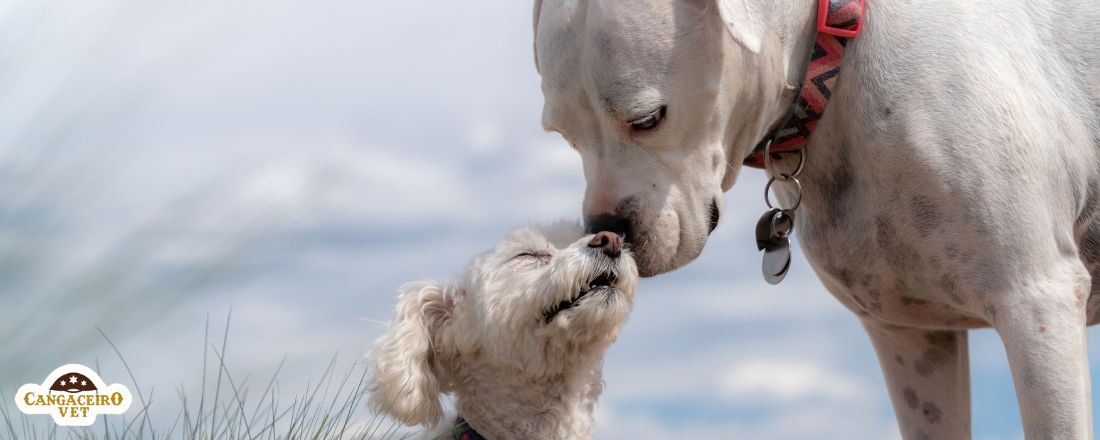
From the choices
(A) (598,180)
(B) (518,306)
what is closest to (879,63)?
(A) (598,180)

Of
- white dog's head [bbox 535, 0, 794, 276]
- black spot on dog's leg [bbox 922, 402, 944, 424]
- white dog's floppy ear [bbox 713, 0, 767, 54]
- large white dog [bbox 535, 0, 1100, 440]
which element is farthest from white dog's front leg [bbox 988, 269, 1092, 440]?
white dog's floppy ear [bbox 713, 0, 767, 54]

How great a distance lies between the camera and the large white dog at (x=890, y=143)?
3463 millimetres

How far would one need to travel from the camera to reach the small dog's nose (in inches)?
133

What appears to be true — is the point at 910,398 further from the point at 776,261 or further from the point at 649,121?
the point at 649,121

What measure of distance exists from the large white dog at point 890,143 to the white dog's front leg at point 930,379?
1.81ft

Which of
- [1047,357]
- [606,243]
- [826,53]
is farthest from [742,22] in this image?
[1047,357]

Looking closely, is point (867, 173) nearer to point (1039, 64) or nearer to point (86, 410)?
point (1039, 64)

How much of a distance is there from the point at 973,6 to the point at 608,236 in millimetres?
1510

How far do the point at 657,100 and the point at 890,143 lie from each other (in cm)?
77

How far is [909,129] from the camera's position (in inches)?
140

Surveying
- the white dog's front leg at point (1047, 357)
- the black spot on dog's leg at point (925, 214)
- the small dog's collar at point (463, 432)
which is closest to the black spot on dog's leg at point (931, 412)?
the white dog's front leg at point (1047, 357)

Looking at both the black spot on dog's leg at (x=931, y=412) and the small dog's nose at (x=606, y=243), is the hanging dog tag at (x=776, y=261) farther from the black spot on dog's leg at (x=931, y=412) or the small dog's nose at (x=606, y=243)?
the black spot on dog's leg at (x=931, y=412)

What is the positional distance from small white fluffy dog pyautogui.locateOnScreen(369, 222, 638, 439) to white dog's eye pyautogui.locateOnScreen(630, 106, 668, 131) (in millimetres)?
340

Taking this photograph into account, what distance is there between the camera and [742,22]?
336cm
